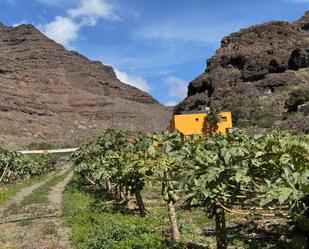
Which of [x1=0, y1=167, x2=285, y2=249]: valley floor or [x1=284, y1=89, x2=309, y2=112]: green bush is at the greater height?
[x1=284, y1=89, x2=309, y2=112]: green bush

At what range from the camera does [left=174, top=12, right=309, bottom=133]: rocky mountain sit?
83875mm

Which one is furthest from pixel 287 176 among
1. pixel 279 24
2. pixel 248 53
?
pixel 279 24

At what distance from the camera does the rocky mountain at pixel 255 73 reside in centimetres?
8388

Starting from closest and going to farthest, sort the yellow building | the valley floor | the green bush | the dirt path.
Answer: the valley floor, the dirt path, the yellow building, the green bush

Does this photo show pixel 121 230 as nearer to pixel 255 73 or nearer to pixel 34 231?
pixel 34 231

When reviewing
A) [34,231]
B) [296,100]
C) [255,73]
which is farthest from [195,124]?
[34,231]

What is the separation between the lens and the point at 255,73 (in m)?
101

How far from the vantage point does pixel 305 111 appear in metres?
63.7

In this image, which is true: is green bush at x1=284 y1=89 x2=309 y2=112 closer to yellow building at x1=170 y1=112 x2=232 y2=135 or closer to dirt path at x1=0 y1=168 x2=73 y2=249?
yellow building at x1=170 y1=112 x2=232 y2=135

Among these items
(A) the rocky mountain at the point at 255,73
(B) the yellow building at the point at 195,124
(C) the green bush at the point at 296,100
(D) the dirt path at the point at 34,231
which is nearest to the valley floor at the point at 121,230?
(D) the dirt path at the point at 34,231

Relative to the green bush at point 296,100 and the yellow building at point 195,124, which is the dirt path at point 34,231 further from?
the green bush at point 296,100

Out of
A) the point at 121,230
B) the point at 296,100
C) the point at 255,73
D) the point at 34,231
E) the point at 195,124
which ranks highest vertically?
the point at 255,73

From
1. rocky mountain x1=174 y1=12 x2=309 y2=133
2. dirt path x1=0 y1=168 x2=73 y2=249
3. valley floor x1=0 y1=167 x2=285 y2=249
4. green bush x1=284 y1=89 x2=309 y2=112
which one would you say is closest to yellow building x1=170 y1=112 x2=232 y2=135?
rocky mountain x1=174 y1=12 x2=309 y2=133

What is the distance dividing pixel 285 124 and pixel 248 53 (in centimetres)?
5092
